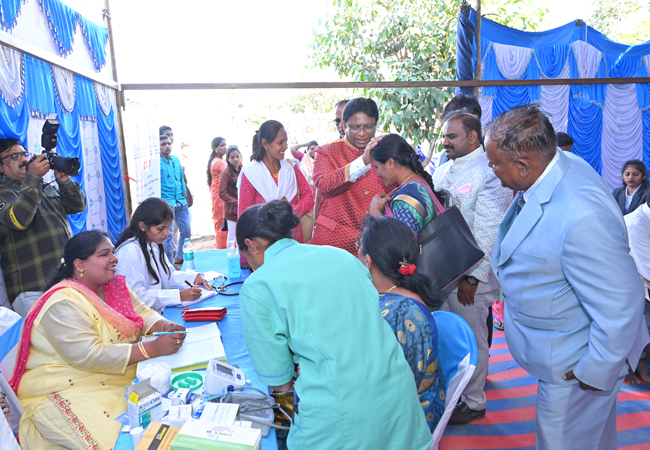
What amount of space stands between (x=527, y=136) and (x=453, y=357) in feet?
2.54

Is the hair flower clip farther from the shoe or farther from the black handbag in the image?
the shoe

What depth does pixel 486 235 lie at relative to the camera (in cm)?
210

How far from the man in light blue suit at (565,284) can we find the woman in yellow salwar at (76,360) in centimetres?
129

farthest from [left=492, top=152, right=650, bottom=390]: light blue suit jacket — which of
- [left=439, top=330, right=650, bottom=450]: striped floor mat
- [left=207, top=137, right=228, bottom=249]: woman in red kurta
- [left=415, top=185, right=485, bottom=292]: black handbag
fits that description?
[left=207, top=137, right=228, bottom=249]: woman in red kurta

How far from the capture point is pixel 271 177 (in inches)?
122

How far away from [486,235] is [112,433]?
1775 millimetres

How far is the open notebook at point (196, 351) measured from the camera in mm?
1599

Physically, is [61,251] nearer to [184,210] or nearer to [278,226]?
[278,226]

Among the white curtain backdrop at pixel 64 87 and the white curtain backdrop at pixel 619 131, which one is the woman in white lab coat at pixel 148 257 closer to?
the white curtain backdrop at pixel 64 87

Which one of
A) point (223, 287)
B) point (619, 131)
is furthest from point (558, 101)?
point (223, 287)

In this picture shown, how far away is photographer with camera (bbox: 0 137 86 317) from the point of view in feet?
7.44

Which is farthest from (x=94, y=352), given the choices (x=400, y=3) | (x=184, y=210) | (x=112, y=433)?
(x=400, y=3)

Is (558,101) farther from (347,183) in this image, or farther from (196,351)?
(196,351)

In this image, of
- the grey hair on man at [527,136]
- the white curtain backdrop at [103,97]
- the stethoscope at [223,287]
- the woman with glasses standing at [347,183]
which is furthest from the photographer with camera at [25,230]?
the grey hair on man at [527,136]
